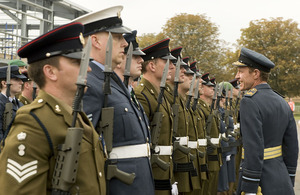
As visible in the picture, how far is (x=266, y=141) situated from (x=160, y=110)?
3.70 ft

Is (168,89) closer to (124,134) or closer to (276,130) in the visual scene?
(276,130)

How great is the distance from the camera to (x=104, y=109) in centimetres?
269

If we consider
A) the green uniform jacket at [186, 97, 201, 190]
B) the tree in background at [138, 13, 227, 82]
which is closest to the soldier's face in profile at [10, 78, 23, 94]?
the green uniform jacket at [186, 97, 201, 190]

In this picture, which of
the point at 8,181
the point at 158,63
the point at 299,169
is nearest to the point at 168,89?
the point at 158,63

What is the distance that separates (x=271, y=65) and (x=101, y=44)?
6.02 ft

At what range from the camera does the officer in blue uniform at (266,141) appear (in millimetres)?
3604

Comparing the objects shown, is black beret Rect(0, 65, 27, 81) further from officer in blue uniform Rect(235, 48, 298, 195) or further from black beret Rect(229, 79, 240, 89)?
black beret Rect(229, 79, 240, 89)

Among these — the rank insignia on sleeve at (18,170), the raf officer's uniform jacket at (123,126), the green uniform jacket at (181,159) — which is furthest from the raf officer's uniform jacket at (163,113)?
the rank insignia on sleeve at (18,170)

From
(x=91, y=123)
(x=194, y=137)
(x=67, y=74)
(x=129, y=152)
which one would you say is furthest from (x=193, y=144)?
(x=67, y=74)

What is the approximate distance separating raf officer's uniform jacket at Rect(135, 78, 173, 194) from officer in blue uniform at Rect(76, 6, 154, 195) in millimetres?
924

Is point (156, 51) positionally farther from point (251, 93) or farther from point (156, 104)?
point (251, 93)

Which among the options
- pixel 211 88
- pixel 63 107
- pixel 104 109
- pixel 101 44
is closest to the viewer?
pixel 63 107

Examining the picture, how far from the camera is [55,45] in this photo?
226 centimetres

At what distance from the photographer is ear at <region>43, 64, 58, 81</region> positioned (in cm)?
223
